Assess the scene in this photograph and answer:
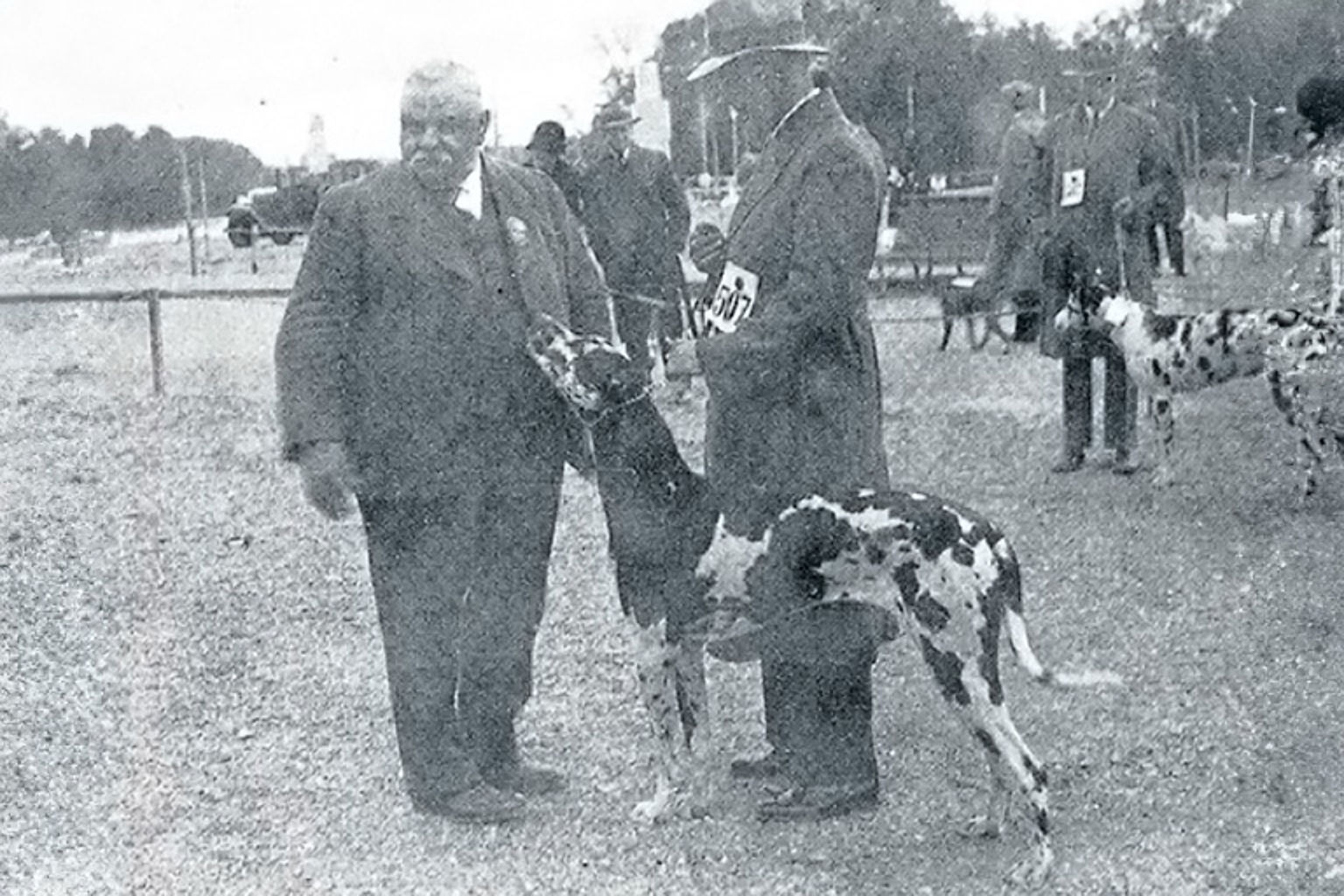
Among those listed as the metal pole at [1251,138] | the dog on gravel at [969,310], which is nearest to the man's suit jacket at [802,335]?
the dog on gravel at [969,310]

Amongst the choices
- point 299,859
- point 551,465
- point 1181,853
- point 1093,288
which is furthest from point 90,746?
point 1093,288

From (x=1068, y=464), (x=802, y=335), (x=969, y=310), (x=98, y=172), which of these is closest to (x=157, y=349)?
(x=98, y=172)

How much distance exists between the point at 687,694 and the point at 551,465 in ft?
2.48

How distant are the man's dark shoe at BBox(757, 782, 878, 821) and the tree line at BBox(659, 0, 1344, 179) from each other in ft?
6.38

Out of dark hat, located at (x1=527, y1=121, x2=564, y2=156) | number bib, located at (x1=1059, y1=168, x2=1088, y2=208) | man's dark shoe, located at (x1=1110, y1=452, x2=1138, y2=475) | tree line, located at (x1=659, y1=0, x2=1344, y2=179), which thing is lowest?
man's dark shoe, located at (x1=1110, y1=452, x2=1138, y2=475)

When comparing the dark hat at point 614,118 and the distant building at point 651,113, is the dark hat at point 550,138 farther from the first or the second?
the distant building at point 651,113

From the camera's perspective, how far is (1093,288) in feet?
32.2

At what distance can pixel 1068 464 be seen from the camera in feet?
32.2

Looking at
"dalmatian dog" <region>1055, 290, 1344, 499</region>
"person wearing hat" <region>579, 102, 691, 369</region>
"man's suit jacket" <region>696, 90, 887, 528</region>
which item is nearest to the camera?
"man's suit jacket" <region>696, 90, 887, 528</region>

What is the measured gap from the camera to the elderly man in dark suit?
14.9ft

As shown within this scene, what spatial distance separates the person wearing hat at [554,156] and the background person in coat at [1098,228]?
143 inches

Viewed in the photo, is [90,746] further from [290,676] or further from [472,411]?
[472,411]

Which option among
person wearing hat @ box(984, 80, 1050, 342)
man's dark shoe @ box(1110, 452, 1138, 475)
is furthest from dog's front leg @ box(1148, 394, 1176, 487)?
person wearing hat @ box(984, 80, 1050, 342)

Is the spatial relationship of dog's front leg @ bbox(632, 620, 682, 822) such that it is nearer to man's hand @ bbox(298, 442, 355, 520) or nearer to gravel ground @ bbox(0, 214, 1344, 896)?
gravel ground @ bbox(0, 214, 1344, 896)
